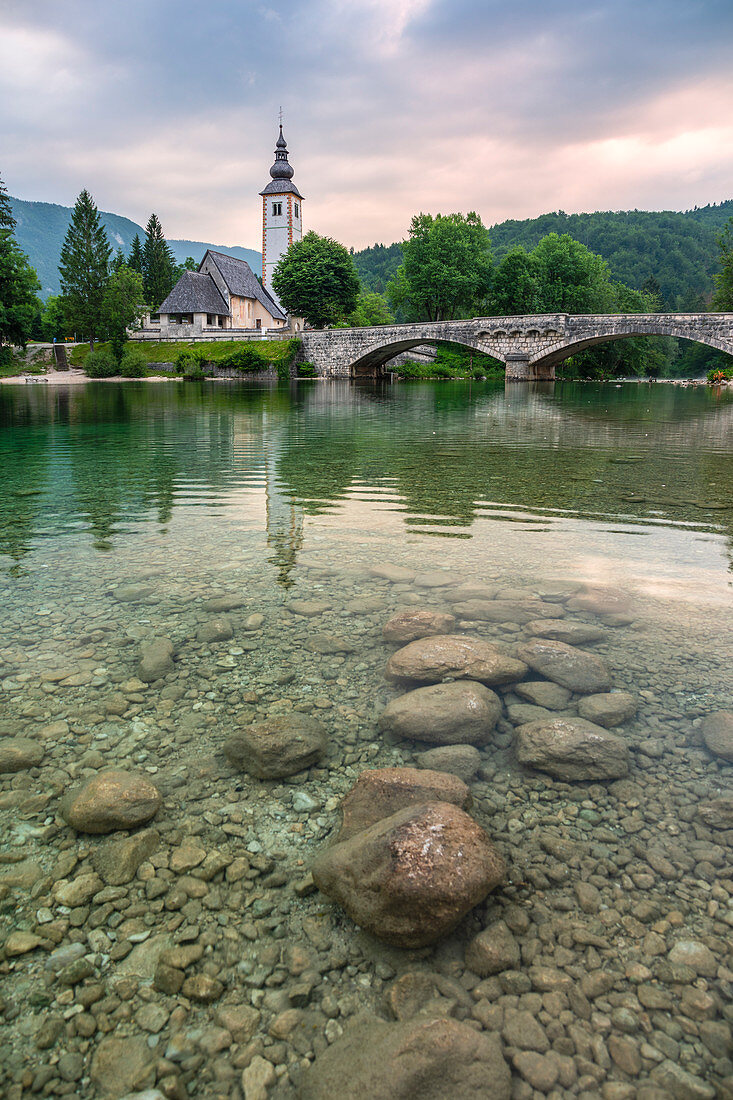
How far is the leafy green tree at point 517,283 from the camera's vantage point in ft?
253

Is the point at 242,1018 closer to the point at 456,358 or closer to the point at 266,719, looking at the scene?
the point at 266,719

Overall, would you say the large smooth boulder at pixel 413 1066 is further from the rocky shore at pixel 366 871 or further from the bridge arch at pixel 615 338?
the bridge arch at pixel 615 338

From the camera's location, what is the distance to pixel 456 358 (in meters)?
80.5

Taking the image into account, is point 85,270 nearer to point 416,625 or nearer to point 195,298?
point 195,298

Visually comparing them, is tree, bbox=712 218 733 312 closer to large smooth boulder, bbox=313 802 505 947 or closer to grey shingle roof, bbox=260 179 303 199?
grey shingle roof, bbox=260 179 303 199

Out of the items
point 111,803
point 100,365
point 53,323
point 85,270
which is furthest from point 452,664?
point 53,323

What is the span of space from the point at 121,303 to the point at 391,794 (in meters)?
81.4

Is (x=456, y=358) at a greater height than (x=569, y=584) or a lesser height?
greater

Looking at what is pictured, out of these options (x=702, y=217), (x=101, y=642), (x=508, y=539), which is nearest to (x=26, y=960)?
(x=101, y=642)

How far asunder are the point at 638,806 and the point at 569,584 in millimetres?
3392

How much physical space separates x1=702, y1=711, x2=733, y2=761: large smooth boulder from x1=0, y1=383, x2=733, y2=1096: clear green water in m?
0.07

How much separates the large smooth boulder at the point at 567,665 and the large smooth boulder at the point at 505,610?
0.67 meters

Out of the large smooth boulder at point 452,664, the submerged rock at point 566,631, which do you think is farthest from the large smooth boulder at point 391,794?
the submerged rock at point 566,631

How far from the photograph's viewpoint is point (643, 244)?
458ft
